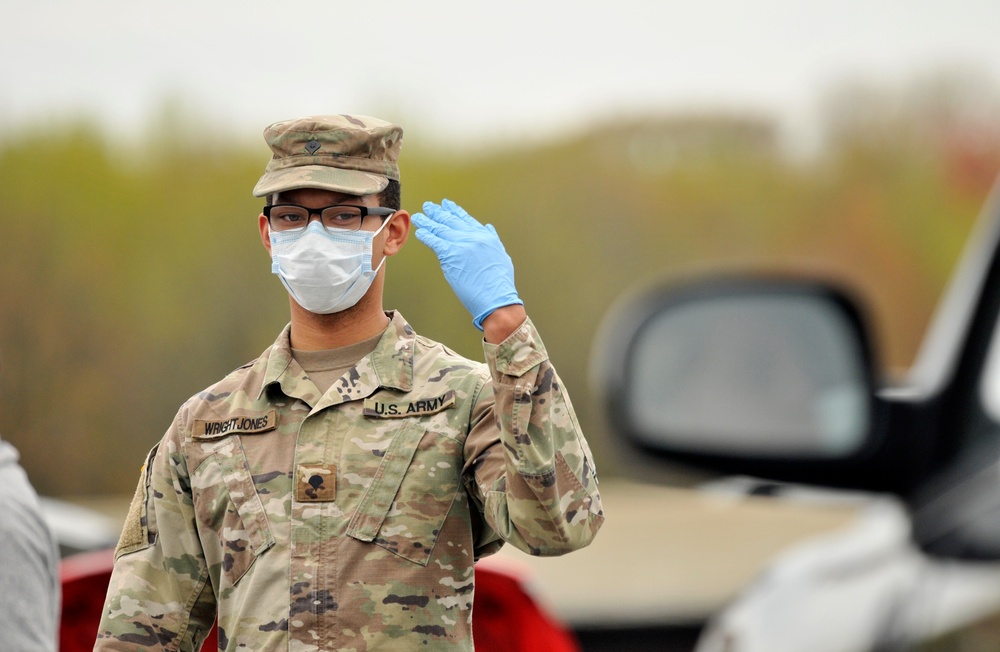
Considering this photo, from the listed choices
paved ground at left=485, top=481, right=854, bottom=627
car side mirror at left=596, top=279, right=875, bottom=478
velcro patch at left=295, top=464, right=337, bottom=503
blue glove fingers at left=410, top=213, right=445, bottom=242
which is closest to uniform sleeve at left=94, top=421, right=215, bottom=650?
velcro patch at left=295, top=464, right=337, bottom=503

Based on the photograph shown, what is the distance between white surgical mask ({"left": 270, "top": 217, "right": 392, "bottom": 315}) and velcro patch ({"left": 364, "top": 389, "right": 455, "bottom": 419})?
0.45 ft

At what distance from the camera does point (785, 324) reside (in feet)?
8.73

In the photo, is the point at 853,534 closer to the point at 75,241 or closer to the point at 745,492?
the point at 745,492

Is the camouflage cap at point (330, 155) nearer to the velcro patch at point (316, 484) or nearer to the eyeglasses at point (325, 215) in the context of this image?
the eyeglasses at point (325, 215)

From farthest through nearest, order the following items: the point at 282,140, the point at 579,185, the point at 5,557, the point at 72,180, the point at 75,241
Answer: the point at 579,185 → the point at 75,241 → the point at 72,180 → the point at 5,557 → the point at 282,140

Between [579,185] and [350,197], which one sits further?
[579,185]

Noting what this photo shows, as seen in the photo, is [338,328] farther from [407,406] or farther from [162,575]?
[162,575]

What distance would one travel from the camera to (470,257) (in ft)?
5.14

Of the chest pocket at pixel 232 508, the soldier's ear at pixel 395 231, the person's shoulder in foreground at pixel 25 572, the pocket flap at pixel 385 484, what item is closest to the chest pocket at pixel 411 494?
the pocket flap at pixel 385 484

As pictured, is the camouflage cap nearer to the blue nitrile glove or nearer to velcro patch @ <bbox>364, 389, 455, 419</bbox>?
the blue nitrile glove

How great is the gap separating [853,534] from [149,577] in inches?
112

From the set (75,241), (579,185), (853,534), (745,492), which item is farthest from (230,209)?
(745,492)

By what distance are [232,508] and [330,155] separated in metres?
0.43

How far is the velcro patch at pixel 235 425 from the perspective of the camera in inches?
62.5
